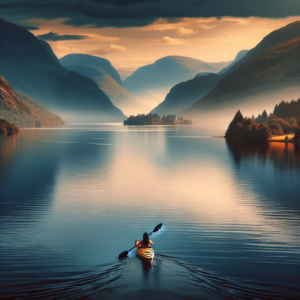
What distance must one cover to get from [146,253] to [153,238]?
15.7 ft

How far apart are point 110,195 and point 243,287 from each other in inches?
1106

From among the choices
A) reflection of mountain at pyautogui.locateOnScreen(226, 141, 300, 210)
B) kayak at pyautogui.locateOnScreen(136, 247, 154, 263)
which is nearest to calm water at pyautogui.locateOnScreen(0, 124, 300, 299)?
reflection of mountain at pyautogui.locateOnScreen(226, 141, 300, 210)

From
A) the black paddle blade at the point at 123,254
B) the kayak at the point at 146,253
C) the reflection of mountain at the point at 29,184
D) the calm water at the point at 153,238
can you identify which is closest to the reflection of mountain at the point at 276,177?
the calm water at the point at 153,238

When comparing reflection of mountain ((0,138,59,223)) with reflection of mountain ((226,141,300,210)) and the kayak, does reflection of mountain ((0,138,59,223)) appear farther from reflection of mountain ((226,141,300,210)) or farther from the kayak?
reflection of mountain ((226,141,300,210))

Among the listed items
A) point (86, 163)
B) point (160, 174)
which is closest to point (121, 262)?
point (160, 174)

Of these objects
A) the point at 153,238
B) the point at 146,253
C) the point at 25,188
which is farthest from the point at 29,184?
the point at 146,253

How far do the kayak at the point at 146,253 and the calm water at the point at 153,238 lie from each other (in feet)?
1.29

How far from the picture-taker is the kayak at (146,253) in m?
23.5

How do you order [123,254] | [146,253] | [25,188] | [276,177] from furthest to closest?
[276,177] < [25,188] < [123,254] < [146,253]

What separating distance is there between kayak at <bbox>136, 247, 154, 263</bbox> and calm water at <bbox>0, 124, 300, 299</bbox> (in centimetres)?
39

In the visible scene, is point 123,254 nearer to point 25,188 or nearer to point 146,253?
point 146,253

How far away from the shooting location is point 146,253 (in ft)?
77.8

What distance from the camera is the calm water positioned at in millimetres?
20016

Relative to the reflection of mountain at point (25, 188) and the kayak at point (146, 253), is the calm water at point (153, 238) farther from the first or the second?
the kayak at point (146, 253)
